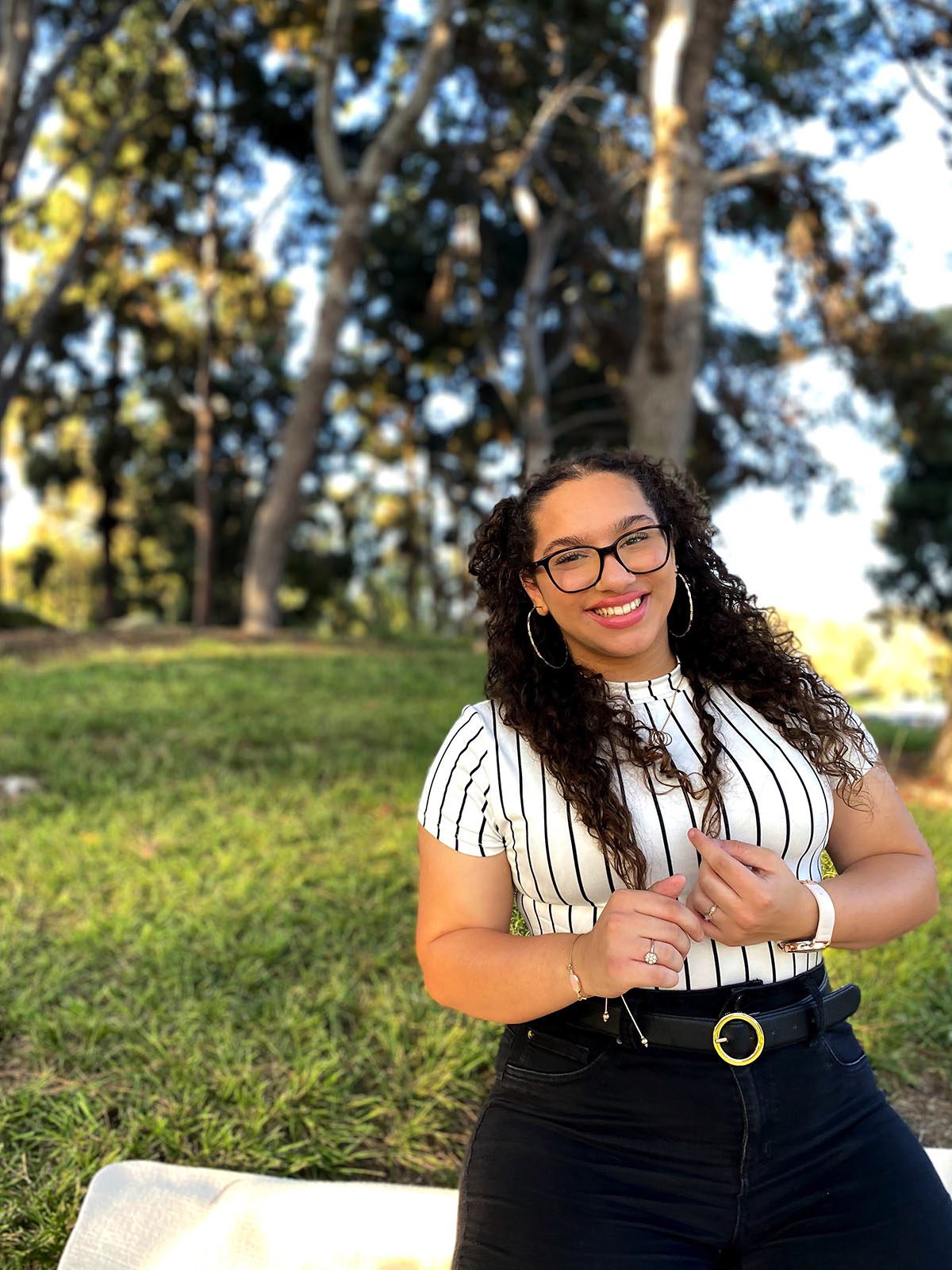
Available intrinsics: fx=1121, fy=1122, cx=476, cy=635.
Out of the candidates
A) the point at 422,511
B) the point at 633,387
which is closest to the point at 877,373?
the point at 633,387

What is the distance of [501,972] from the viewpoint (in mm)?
1646

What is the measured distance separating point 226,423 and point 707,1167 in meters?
21.2

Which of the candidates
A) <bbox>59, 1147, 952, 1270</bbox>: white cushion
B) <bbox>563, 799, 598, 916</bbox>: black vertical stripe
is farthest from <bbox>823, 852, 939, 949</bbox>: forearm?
<bbox>59, 1147, 952, 1270</bbox>: white cushion

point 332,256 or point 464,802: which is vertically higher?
point 332,256

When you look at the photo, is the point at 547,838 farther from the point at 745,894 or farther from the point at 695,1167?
the point at 695,1167

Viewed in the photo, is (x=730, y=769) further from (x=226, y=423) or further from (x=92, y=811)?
(x=226, y=423)

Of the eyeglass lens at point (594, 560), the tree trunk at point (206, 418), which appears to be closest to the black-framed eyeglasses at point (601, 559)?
the eyeglass lens at point (594, 560)

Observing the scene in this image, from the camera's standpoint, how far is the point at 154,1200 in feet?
7.18

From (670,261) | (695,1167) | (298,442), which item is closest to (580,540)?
(695,1167)

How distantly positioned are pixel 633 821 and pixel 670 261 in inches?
242

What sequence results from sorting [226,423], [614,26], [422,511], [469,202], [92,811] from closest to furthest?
[92,811] < [614,26] < [469,202] < [226,423] < [422,511]

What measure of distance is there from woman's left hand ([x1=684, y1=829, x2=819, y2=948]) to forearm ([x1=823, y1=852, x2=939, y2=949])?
10 cm

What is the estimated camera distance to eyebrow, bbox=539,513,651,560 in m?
1.85

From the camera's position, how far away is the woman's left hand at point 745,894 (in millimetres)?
1540
